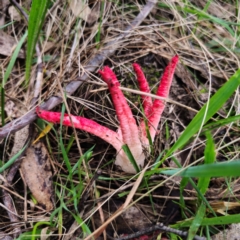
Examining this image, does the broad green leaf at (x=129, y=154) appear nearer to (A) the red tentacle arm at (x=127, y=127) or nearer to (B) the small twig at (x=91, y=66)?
(A) the red tentacle arm at (x=127, y=127)

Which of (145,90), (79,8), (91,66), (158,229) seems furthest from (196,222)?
(79,8)

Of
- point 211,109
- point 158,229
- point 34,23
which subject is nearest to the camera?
point 211,109

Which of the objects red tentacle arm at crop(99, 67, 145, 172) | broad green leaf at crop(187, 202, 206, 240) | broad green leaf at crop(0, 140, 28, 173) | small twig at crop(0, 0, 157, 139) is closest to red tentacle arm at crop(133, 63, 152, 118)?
red tentacle arm at crop(99, 67, 145, 172)

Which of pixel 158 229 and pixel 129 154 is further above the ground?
pixel 129 154

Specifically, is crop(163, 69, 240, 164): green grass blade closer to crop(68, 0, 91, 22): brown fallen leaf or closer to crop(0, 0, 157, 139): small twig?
crop(0, 0, 157, 139): small twig

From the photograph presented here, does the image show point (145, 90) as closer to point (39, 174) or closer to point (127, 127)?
point (127, 127)

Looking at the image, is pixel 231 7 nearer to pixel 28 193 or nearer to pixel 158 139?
pixel 158 139

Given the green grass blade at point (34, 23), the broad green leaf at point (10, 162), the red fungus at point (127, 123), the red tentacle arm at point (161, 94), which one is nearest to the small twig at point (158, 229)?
the red fungus at point (127, 123)
